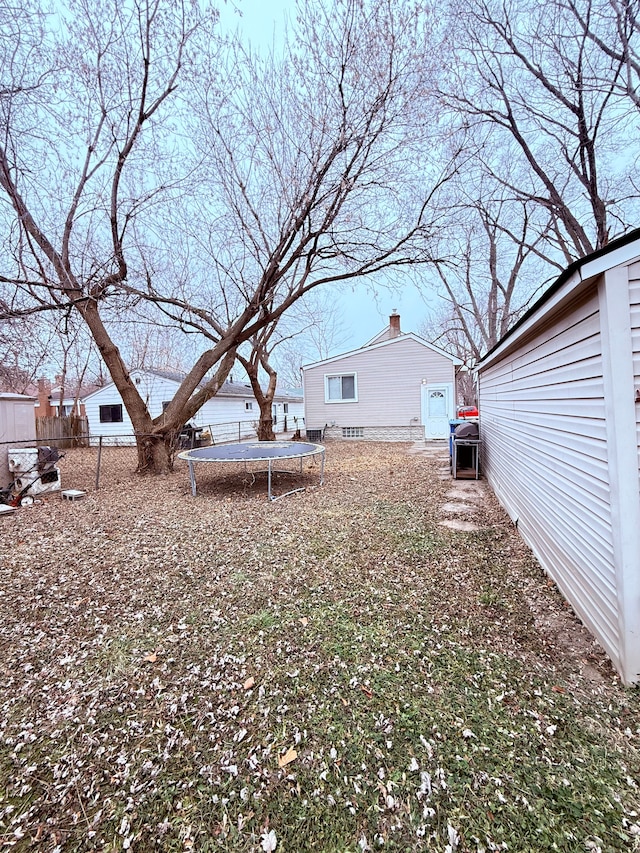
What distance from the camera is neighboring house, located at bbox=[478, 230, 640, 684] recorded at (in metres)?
2.11

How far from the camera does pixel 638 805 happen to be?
1502mm

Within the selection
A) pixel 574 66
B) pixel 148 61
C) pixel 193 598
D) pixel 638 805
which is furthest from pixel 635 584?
pixel 574 66

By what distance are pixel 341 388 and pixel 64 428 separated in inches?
496

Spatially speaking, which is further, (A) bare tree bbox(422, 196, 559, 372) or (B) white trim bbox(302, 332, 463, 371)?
(B) white trim bbox(302, 332, 463, 371)

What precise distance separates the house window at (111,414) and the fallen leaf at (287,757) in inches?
693

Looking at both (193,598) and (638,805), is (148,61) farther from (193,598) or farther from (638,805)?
(638,805)

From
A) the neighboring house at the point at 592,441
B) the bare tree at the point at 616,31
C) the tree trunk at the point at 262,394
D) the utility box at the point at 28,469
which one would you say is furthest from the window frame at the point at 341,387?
the neighboring house at the point at 592,441

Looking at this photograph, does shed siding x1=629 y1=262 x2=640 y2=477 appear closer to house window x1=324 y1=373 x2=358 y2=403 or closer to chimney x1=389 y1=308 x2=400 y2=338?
house window x1=324 y1=373 x2=358 y2=403

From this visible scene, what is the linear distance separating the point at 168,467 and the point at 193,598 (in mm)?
5793

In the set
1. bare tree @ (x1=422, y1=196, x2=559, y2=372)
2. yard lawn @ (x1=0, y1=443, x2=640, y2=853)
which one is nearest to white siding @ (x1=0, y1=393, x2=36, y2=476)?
yard lawn @ (x1=0, y1=443, x2=640, y2=853)

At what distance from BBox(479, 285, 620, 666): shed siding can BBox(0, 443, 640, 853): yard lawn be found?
10.9 inches

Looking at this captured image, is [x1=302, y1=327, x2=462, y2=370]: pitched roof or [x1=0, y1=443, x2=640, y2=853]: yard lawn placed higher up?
[x1=302, y1=327, x2=462, y2=370]: pitched roof

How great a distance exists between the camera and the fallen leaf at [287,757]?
1.75 meters

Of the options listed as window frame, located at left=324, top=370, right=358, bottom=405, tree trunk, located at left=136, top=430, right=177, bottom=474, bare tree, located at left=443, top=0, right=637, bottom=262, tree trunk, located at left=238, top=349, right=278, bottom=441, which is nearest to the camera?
bare tree, located at left=443, top=0, right=637, bottom=262
